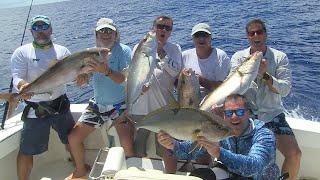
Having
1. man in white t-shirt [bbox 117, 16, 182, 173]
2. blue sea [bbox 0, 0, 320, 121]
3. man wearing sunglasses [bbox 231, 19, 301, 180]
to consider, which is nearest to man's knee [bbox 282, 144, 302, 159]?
man wearing sunglasses [bbox 231, 19, 301, 180]

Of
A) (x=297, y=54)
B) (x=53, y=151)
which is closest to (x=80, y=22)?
(x=297, y=54)

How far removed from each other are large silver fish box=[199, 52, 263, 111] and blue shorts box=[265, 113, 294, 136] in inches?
26.4

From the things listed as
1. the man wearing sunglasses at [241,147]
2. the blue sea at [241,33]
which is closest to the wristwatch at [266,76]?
the man wearing sunglasses at [241,147]

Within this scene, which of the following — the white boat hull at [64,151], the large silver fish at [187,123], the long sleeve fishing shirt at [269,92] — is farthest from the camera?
the white boat hull at [64,151]

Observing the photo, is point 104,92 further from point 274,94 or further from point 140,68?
point 274,94

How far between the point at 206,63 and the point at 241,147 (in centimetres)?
114

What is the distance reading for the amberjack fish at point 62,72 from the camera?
13.0 feet

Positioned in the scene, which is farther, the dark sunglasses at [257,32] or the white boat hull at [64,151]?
the white boat hull at [64,151]

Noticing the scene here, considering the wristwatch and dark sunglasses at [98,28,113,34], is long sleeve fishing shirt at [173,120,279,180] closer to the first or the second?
the wristwatch

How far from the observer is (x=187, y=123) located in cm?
298

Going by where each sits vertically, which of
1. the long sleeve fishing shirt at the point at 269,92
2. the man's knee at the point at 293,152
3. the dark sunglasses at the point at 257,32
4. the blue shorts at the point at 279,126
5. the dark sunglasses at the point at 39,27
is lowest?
the man's knee at the point at 293,152

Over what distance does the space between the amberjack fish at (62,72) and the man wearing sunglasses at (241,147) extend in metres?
1.13

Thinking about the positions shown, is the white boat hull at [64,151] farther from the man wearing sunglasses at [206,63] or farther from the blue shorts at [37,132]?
the man wearing sunglasses at [206,63]

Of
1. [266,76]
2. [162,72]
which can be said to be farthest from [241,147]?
[162,72]
